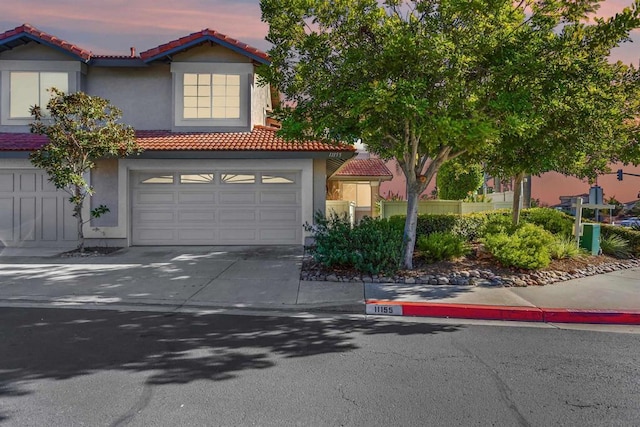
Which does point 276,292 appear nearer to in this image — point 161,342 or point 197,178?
point 161,342

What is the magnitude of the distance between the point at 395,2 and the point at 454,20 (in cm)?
125

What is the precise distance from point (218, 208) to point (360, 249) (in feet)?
18.4

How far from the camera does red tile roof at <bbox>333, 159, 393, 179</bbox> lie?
21969mm

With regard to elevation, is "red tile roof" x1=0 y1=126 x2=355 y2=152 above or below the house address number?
above

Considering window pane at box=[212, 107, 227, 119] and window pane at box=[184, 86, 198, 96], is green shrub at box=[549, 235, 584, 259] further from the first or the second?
window pane at box=[184, 86, 198, 96]

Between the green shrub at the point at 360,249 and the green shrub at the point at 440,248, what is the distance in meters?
1.01

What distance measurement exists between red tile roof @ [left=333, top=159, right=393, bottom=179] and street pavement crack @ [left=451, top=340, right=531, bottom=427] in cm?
1668

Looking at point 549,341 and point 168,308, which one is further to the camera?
point 168,308

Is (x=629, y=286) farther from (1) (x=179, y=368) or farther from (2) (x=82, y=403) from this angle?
(2) (x=82, y=403)

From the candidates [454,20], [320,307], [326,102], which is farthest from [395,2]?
[320,307]

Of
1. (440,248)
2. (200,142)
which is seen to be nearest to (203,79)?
(200,142)

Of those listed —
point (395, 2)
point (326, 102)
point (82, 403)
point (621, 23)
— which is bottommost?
point (82, 403)

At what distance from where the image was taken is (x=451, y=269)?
28.6ft

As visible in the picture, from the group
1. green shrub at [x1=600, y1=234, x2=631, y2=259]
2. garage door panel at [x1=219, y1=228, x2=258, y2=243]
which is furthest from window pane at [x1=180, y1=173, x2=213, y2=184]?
green shrub at [x1=600, y1=234, x2=631, y2=259]
